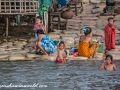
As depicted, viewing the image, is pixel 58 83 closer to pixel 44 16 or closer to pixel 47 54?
pixel 47 54

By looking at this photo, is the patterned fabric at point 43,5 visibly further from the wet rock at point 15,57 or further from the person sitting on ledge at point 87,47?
the wet rock at point 15,57

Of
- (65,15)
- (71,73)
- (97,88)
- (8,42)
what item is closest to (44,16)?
(8,42)

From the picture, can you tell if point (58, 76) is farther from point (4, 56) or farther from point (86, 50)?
point (4, 56)

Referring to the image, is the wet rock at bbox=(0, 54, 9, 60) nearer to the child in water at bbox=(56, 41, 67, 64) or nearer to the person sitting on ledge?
the child in water at bbox=(56, 41, 67, 64)

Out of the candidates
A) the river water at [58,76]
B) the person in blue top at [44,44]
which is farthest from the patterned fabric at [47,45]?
the river water at [58,76]

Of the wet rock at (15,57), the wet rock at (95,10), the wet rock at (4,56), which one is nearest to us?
the wet rock at (15,57)

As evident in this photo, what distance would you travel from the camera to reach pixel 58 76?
50.5 ft

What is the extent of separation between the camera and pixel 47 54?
18.9 metres

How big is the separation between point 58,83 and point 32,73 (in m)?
1.66

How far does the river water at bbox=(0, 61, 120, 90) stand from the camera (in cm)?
1409

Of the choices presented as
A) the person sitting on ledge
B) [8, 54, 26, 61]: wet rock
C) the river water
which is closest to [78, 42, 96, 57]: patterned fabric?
the person sitting on ledge

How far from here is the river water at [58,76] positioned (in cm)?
1409

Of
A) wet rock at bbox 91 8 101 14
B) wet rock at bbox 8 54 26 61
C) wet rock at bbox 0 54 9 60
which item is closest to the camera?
wet rock at bbox 8 54 26 61

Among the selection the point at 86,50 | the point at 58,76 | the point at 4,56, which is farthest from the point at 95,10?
the point at 58,76
